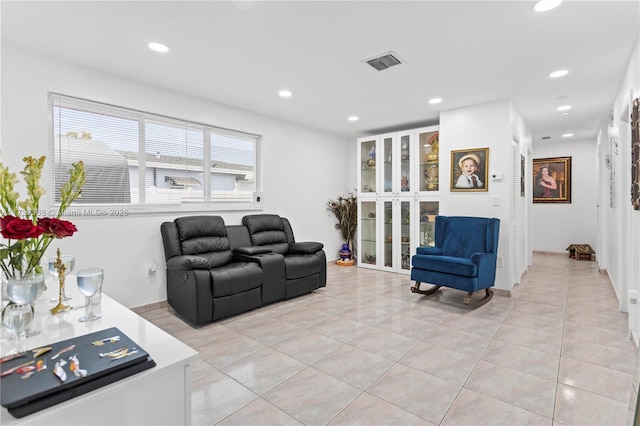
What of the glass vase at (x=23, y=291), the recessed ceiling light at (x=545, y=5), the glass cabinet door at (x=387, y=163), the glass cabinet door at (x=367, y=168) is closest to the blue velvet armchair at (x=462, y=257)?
the glass cabinet door at (x=387, y=163)

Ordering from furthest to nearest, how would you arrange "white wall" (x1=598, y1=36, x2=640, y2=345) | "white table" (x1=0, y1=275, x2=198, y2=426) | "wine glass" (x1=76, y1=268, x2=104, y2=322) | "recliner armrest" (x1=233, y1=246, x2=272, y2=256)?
"recliner armrest" (x1=233, y1=246, x2=272, y2=256)
"white wall" (x1=598, y1=36, x2=640, y2=345)
"wine glass" (x1=76, y1=268, x2=104, y2=322)
"white table" (x1=0, y1=275, x2=198, y2=426)

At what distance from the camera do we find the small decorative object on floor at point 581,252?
6309 millimetres

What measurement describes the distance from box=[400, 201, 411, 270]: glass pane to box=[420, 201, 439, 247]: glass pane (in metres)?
0.23

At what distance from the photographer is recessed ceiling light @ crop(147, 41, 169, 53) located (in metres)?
2.66

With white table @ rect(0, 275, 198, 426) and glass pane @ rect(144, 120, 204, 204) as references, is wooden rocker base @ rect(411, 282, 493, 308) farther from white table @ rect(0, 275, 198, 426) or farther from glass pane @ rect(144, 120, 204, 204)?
white table @ rect(0, 275, 198, 426)

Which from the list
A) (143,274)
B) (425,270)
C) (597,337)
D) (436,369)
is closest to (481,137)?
(425,270)

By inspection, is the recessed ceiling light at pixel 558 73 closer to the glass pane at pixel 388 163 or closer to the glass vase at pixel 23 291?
the glass pane at pixel 388 163

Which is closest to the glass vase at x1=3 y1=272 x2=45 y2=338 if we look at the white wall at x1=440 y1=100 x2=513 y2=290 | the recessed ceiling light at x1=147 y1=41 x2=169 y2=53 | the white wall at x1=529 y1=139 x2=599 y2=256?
the recessed ceiling light at x1=147 y1=41 x2=169 y2=53

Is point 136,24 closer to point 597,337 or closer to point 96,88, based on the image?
point 96,88

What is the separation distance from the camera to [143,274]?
350 cm

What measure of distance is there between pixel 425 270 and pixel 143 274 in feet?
10.4

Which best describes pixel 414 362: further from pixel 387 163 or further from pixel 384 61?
pixel 387 163

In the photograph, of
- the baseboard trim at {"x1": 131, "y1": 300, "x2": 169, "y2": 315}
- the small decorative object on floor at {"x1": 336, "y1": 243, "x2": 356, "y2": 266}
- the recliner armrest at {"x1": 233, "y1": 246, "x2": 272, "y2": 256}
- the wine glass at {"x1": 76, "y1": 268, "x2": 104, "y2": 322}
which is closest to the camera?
the wine glass at {"x1": 76, "y1": 268, "x2": 104, "y2": 322}

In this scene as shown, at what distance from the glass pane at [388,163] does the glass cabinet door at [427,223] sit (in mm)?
650
